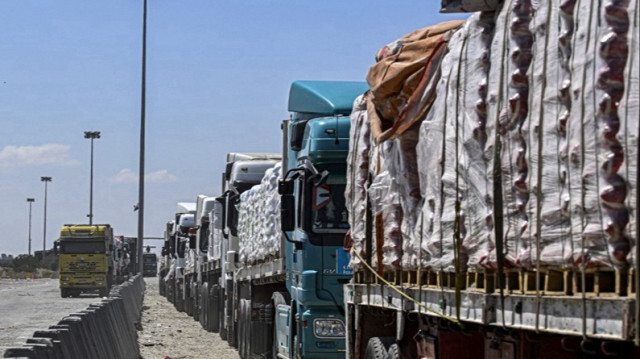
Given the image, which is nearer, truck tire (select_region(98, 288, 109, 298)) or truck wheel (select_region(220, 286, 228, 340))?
truck wheel (select_region(220, 286, 228, 340))

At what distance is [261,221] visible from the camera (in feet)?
63.1

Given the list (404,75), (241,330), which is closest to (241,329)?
(241,330)

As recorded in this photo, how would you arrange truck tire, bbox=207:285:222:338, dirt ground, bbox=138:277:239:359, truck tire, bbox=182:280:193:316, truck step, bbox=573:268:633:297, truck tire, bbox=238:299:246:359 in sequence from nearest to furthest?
truck step, bbox=573:268:633:297 < truck tire, bbox=238:299:246:359 < dirt ground, bbox=138:277:239:359 < truck tire, bbox=207:285:222:338 < truck tire, bbox=182:280:193:316

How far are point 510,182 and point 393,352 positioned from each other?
376cm

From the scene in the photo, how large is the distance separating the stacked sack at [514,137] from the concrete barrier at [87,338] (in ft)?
8.67

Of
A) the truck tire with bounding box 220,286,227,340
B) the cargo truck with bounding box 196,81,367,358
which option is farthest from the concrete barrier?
the truck tire with bounding box 220,286,227,340

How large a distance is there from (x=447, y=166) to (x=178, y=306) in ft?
125

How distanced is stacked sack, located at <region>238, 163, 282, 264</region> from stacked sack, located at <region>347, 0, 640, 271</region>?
25.7ft

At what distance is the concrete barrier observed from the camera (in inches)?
364

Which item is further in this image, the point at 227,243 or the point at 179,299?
the point at 179,299

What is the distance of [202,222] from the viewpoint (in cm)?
3425

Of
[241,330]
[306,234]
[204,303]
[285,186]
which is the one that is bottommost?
[241,330]

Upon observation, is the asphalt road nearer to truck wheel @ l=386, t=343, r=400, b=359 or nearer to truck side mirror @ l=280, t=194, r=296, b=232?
truck side mirror @ l=280, t=194, r=296, b=232

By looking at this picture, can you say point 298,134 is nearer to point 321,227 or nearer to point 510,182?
point 321,227
